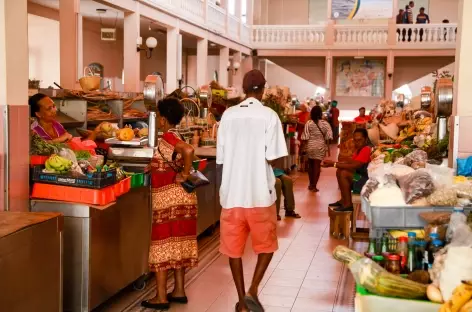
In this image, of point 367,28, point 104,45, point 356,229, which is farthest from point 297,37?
point 356,229

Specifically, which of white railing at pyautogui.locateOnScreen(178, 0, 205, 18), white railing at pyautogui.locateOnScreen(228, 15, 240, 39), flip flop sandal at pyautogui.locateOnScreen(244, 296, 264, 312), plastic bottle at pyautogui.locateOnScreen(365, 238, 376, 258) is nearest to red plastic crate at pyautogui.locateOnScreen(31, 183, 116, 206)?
flip flop sandal at pyautogui.locateOnScreen(244, 296, 264, 312)

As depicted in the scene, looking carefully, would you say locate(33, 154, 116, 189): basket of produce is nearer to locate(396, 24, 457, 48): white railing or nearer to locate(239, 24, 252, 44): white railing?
locate(239, 24, 252, 44): white railing

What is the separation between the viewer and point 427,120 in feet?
22.8

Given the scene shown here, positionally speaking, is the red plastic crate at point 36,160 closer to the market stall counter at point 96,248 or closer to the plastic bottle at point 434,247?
the market stall counter at point 96,248

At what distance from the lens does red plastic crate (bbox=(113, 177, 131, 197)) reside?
440 cm

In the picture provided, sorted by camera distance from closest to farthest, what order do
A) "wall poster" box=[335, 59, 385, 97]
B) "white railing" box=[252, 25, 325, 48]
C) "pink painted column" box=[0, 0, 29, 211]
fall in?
1. "pink painted column" box=[0, 0, 29, 211]
2. "white railing" box=[252, 25, 325, 48]
3. "wall poster" box=[335, 59, 385, 97]

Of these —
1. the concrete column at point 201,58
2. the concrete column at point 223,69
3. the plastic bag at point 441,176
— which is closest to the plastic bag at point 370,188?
the plastic bag at point 441,176

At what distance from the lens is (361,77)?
24.4m

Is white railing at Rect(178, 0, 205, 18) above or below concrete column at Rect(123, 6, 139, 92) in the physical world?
above

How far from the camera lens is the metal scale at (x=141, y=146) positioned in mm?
4988

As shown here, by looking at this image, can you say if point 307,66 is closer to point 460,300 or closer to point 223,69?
point 223,69

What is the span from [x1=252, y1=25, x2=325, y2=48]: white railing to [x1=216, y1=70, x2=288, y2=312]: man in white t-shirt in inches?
756

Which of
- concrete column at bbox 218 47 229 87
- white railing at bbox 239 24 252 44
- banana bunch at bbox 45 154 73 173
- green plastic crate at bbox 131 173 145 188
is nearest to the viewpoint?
banana bunch at bbox 45 154 73 173

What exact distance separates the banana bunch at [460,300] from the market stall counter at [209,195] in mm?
4587
